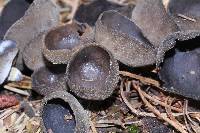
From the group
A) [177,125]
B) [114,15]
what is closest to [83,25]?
[114,15]

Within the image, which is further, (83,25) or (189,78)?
(83,25)

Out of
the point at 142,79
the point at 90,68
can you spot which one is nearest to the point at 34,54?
the point at 90,68

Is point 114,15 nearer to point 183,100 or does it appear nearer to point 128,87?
point 128,87

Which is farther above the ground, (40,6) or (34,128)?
(40,6)

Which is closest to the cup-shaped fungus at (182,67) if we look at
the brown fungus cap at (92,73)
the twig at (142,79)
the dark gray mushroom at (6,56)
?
the twig at (142,79)

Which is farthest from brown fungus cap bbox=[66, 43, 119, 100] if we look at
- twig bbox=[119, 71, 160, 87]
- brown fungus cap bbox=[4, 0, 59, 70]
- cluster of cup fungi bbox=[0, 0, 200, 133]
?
brown fungus cap bbox=[4, 0, 59, 70]

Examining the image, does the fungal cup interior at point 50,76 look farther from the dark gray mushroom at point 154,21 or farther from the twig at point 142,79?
the dark gray mushroom at point 154,21

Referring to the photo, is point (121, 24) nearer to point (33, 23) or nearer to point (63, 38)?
point (63, 38)

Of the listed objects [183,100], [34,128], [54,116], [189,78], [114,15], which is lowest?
[34,128]
